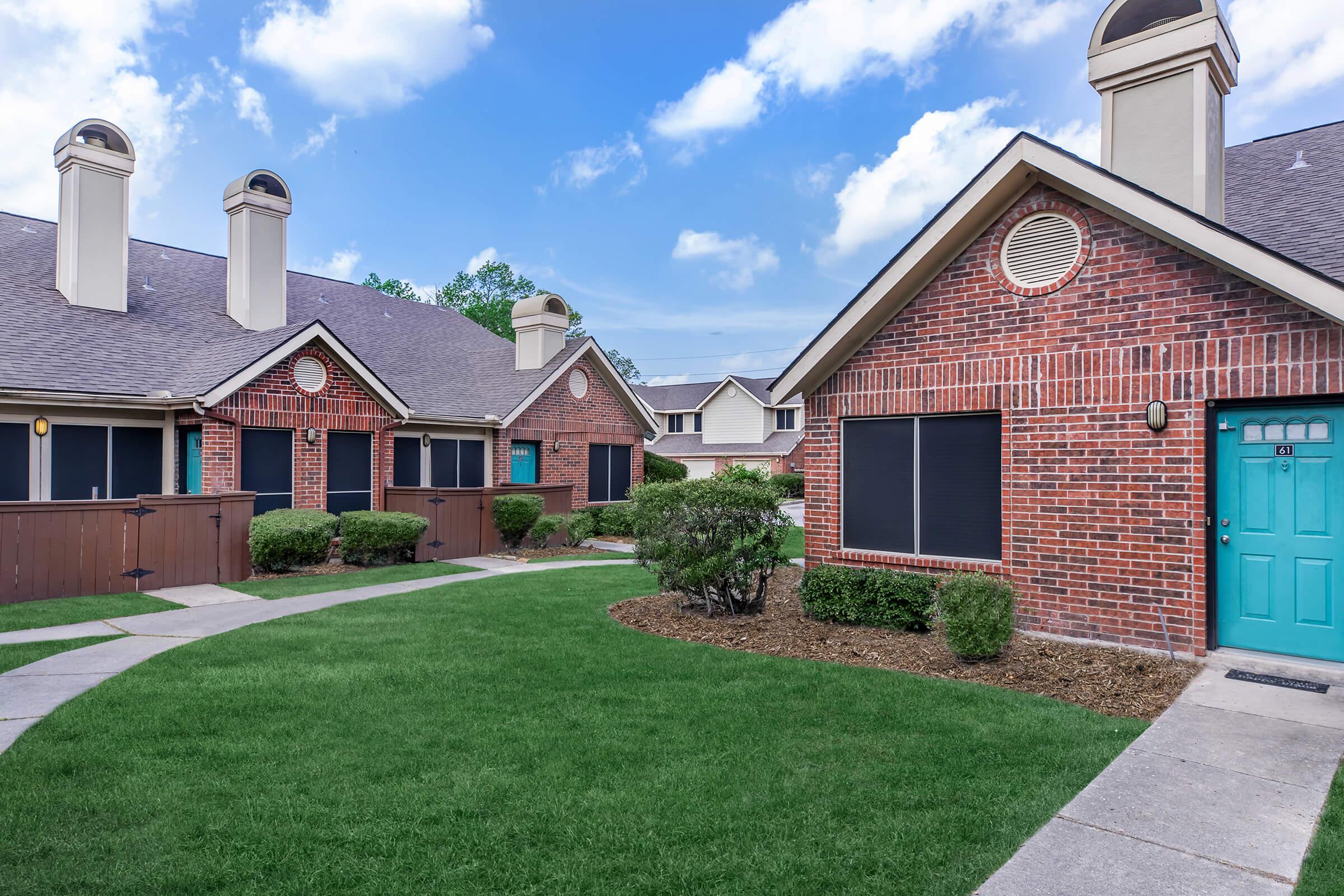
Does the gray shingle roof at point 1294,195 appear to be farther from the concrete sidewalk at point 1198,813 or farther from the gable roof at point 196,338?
the gable roof at point 196,338

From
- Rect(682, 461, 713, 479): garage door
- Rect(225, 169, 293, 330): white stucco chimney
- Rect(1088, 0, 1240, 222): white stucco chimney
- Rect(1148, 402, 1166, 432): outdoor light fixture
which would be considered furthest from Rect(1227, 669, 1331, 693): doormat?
Rect(682, 461, 713, 479): garage door

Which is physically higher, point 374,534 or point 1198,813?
point 374,534

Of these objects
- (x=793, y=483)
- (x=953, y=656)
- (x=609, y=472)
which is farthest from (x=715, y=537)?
(x=793, y=483)

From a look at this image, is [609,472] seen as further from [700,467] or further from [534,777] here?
[700,467]

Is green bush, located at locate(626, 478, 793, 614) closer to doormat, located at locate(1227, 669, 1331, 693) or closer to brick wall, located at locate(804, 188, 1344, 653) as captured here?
brick wall, located at locate(804, 188, 1344, 653)

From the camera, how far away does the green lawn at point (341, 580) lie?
11.3 meters

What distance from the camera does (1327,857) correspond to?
3541mm

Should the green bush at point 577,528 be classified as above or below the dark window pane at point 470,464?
below

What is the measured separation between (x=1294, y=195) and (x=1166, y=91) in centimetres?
201

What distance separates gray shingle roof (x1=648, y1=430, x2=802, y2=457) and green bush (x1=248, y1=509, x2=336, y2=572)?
32.7 metres

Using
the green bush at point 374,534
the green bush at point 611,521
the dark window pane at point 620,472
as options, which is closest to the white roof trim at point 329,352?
the green bush at point 374,534

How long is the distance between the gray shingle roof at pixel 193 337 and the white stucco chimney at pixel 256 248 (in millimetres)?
573

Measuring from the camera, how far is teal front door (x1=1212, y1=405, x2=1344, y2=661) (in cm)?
645

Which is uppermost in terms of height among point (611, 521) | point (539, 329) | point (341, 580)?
point (539, 329)
